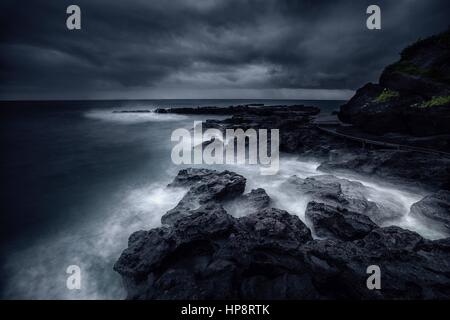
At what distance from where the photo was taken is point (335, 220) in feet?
26.8

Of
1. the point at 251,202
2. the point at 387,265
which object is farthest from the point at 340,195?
the point at 387,265

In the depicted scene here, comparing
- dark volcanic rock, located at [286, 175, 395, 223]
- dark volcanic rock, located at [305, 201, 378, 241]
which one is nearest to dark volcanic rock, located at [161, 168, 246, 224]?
dark volcanic rock, located at [286, 175, 395, 223]

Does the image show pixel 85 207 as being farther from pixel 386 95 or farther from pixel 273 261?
pixel 386 95

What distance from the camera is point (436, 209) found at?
9.25 meters

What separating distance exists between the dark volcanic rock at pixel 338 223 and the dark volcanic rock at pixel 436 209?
3598 mm

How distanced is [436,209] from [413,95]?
13.3 m

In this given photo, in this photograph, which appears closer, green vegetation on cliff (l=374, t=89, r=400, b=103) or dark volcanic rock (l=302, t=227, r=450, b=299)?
dark volcanic rock (l=302, t=227, r=450, b=299)

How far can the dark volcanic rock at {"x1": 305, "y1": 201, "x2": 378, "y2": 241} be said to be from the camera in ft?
25.1

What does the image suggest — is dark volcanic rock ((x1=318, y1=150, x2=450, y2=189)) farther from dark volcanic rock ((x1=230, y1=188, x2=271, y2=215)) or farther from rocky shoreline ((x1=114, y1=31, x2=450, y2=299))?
dark volcanic rock ((x1=230, y1=188, x2=271, y2=215))

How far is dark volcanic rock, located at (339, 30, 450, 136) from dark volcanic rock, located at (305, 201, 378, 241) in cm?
1383

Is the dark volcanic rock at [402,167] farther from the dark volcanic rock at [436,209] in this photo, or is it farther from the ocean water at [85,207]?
the dark volcanic rock at [436,209]

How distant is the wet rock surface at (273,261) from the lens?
538cm

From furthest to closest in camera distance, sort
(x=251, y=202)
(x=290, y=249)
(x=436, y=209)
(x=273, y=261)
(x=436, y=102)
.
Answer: (x=436, y=102) < (x=251, y=202) < (x=436, y=209) < (x=290, y=249) < (x=273, y=261)

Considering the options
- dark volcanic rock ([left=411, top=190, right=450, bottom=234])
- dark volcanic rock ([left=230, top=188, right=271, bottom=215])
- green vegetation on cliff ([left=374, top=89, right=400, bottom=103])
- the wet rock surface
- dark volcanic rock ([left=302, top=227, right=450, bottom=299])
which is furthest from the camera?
green vegetation on cliff ([left=374, top=89, right=400, bottom=103])
